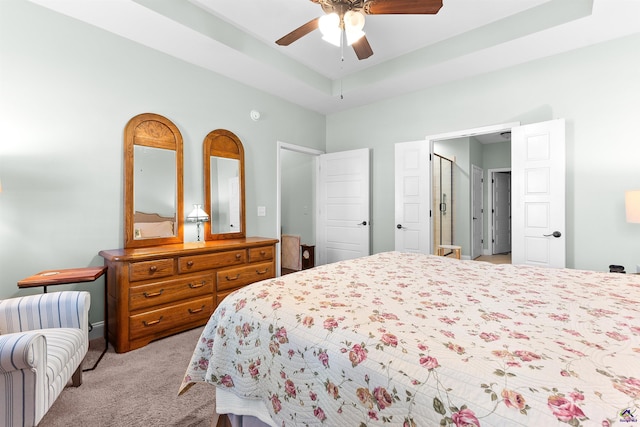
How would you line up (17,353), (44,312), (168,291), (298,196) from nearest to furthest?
(17,353) → (44,312) → (168,291) → (298,196)

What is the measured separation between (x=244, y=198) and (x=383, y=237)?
209 cm

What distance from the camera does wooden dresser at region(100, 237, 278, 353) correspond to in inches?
92.7

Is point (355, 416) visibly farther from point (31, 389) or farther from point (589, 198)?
point (589, 198)

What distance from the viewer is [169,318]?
2.60 metres

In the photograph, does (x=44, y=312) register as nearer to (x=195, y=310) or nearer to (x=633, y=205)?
(x=195, y=310)

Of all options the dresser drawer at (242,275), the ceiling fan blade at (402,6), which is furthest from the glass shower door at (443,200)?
the ceiling fan blade at (402,6)

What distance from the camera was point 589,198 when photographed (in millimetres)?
2941

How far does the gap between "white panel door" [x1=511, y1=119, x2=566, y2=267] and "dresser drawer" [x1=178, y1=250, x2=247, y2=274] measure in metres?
3.00

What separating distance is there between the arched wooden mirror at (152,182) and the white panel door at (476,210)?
5705mm

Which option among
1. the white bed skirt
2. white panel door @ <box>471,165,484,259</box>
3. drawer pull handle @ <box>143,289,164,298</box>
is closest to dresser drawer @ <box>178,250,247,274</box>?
drawer pull handle @ <box>143,289,164,298</box>

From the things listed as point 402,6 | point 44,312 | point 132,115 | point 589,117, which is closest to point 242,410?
point 44,312

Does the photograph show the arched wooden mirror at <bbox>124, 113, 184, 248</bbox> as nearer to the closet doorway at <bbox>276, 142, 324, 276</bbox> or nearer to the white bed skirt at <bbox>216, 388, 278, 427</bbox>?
the white bed skirt at <bbox>216, 388, 278, 427</bbox>

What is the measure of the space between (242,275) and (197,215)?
2.71 feet

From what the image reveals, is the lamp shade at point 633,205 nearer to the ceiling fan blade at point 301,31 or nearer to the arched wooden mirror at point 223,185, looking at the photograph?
the ceiling fan blade at point 301,31
